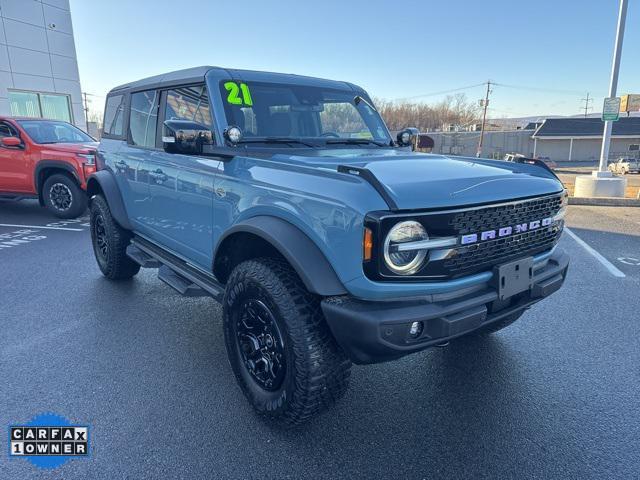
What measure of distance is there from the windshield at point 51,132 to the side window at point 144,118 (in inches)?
215

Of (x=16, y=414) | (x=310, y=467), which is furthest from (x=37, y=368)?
(x=310, y=467)

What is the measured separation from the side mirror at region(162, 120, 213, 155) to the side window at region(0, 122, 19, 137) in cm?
757

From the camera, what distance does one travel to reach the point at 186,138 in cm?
284

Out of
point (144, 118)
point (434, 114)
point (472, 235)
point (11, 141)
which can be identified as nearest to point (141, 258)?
point (144, 118)

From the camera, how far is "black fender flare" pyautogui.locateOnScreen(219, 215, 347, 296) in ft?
6.73

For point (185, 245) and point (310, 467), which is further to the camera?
point (185, 245)

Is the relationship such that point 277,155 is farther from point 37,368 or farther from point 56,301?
point 56,301

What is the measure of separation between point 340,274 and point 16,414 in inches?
83.3

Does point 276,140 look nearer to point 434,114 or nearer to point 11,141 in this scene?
point 11,141

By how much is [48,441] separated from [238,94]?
2.42 meters

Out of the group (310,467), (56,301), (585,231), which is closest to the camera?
(310,467)

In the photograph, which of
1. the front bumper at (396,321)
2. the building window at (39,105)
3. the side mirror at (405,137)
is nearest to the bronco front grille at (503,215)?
the front bumper at (396,321)

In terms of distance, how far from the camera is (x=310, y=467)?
85.7 inches

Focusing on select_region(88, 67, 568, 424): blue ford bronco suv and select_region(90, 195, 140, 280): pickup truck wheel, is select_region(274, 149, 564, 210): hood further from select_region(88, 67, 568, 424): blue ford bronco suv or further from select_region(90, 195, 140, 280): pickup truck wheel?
select_region(90, 195, 140, 280): pickup truck wheel
